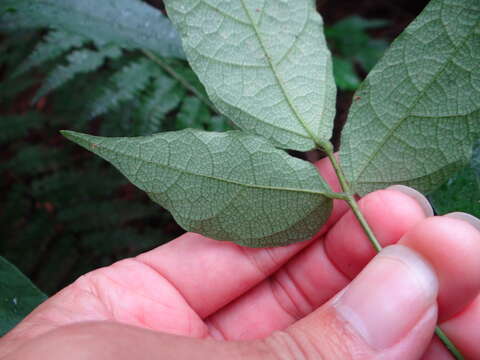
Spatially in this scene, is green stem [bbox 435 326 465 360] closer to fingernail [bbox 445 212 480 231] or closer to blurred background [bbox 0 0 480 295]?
fingernail [bbox 445 212 480 231]

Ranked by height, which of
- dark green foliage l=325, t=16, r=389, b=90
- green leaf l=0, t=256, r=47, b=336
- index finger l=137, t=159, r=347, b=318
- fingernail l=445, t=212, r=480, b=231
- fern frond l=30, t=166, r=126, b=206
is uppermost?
fingernail l=445, t=212, r=480, b=231

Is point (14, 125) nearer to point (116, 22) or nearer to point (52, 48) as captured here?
point (52, 48)

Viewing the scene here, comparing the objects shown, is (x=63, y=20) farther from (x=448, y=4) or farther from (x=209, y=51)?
Result: (x=448, y=4)

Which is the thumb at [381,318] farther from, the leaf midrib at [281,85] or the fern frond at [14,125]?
the fern frond at [14,125]

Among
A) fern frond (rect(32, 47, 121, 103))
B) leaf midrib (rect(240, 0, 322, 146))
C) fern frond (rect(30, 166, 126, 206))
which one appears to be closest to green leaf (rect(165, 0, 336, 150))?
leaf midrib (rect(240, 0, 322, 146))

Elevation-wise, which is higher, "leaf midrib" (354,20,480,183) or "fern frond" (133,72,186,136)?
"leaf midrib" (354,20,480,183)

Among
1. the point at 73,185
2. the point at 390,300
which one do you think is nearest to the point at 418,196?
the point at 390,300

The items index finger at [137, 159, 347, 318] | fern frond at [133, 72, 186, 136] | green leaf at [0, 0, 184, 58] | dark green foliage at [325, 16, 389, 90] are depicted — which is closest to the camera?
index finger at [137, 159, 347, 318]

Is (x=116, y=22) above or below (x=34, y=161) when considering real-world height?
above
